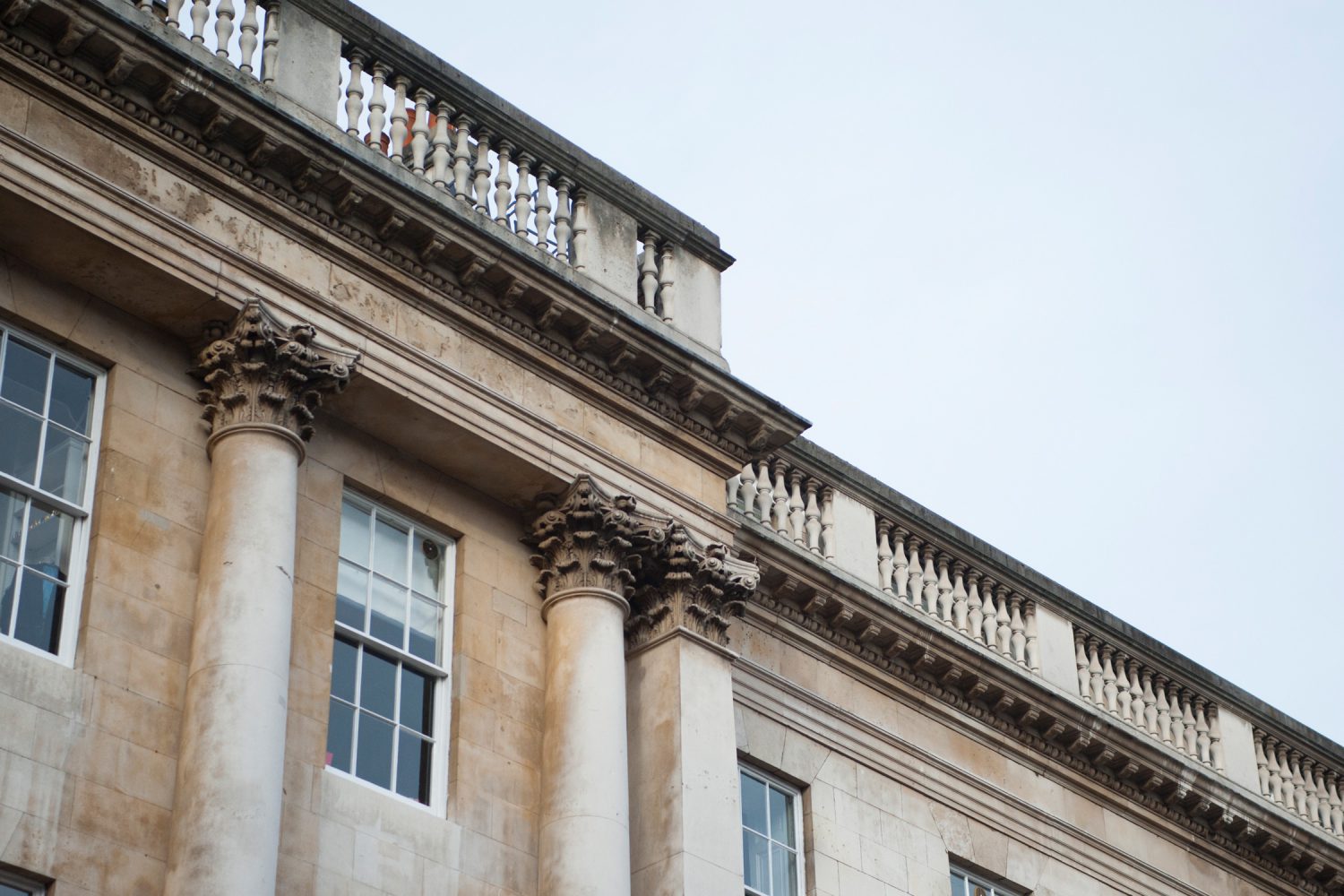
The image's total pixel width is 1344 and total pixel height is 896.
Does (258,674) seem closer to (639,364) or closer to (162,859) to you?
(162,859)

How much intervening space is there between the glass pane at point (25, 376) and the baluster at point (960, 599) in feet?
33.3

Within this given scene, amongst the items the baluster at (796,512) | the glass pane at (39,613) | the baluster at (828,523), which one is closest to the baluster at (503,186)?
the baluster at (796,512)

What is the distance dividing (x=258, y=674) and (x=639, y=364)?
5368mm

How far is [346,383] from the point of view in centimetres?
1834

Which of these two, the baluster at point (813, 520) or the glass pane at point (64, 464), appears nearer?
the glass pane at point (64, 464)

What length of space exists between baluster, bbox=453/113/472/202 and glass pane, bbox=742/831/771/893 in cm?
608

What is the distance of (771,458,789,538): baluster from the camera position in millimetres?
22672

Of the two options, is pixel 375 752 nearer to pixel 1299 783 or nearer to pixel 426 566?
pixel 426 566

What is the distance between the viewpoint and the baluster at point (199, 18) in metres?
18.5

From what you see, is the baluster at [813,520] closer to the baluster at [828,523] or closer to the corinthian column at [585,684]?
the baluster at [828,523]

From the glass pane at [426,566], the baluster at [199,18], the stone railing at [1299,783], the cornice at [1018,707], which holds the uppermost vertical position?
the baluster at [199,18]

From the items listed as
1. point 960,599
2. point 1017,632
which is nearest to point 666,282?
point 960,599

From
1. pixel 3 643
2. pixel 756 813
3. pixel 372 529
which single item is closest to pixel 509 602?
pixel 372 529

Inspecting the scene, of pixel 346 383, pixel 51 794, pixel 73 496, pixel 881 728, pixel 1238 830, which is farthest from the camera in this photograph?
pixel 1238 830
